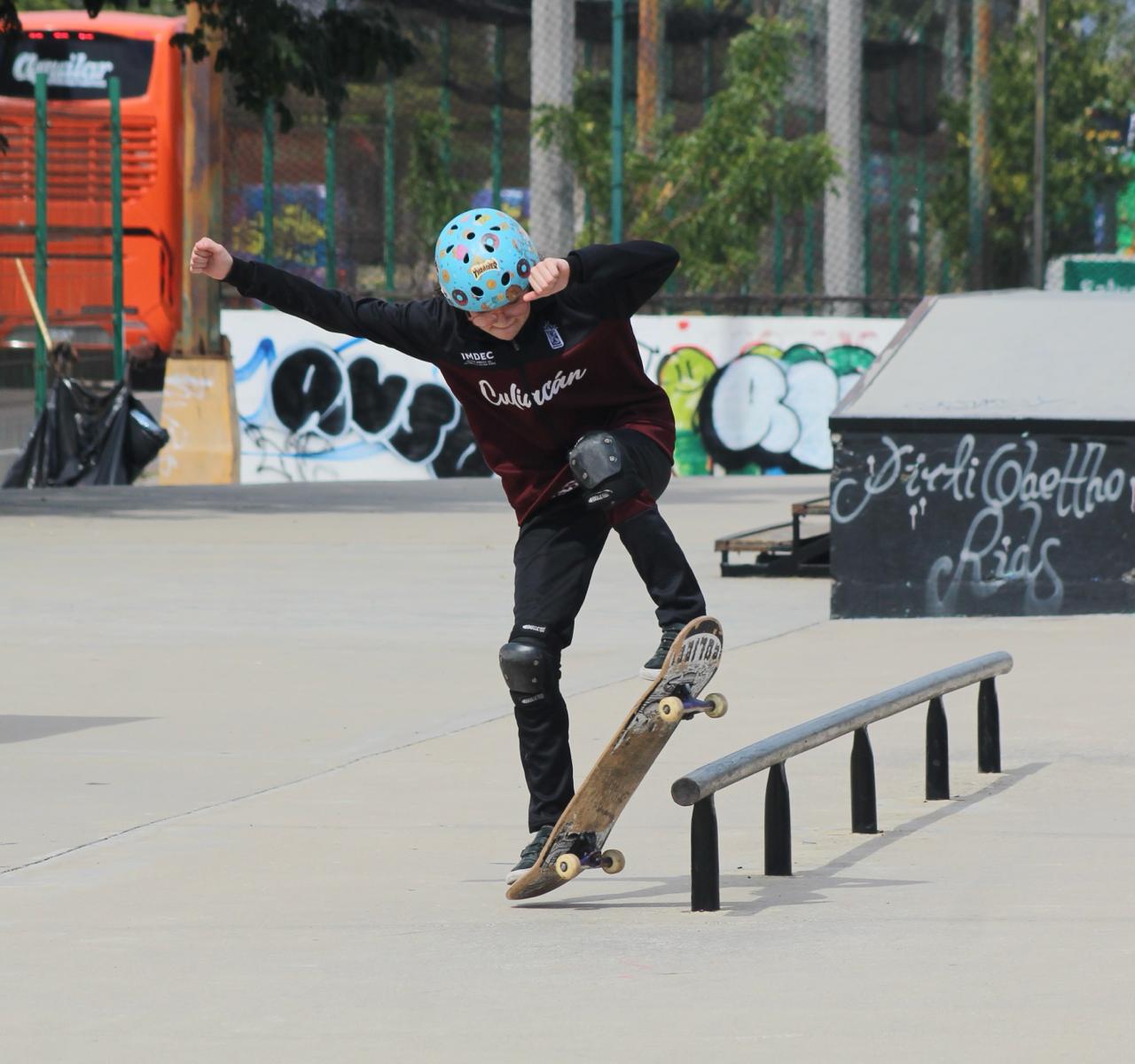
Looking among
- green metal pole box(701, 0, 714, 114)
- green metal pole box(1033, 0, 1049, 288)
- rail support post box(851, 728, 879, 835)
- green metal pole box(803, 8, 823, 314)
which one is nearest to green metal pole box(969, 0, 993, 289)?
green metal pole box(803, 8, 823, 314)

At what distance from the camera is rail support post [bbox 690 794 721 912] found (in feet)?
18.0

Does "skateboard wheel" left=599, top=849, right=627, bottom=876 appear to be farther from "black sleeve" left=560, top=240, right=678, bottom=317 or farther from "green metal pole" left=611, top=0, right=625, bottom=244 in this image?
"green metal pole" left=611, top=0, right=625, bottom=244

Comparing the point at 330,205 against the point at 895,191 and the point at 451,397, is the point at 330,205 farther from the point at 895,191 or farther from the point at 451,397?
the point at 895,191

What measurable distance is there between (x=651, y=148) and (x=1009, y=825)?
65.7 feet

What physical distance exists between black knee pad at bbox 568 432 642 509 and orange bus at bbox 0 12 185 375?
52.0 ft

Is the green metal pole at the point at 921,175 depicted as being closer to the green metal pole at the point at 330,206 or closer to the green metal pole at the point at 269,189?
the green metal pole at the point at 330,206

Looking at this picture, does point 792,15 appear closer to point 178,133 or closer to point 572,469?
point 178,133

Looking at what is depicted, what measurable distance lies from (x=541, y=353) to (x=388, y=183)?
20403 millimetres

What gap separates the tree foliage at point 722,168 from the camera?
2464 centimetres

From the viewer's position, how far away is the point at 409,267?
25.6 metres

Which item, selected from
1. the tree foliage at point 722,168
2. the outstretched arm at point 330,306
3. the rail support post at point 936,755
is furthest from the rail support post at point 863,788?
the tree foliage at point 722,168

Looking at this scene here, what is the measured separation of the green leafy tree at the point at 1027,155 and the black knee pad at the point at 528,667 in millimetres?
25939

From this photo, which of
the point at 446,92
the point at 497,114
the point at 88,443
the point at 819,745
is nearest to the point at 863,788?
the point at 819,745

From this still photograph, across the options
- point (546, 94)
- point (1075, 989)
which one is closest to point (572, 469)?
point (1075, 989)
